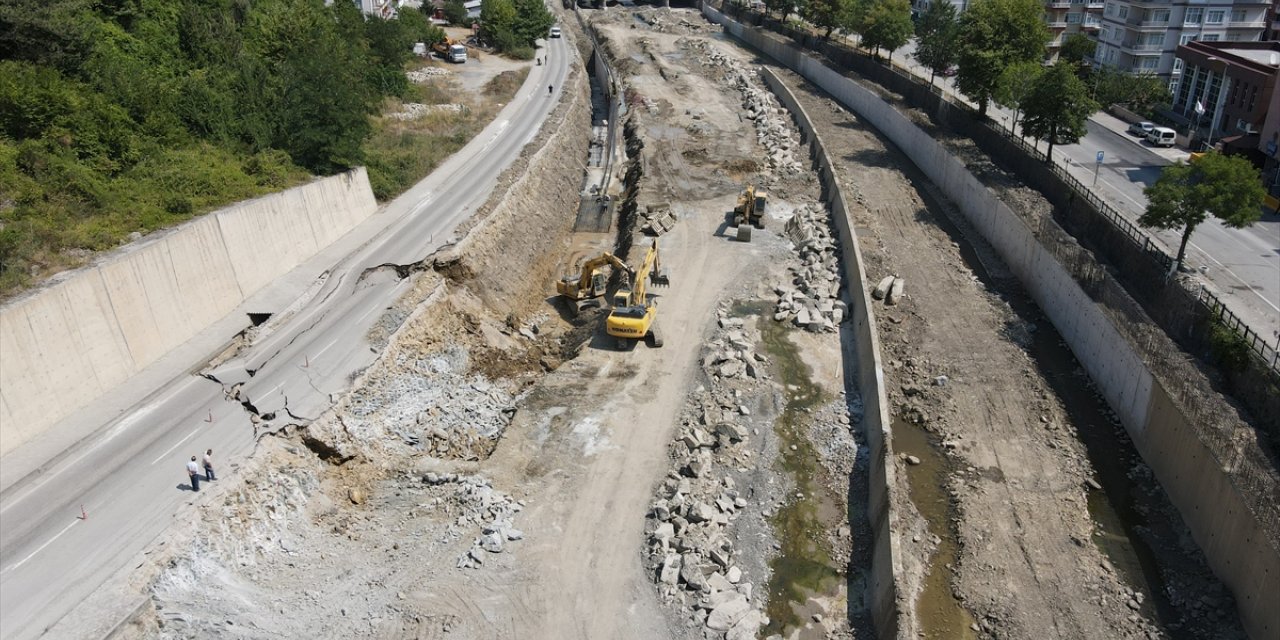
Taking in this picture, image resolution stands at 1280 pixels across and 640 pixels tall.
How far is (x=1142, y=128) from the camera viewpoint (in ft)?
200

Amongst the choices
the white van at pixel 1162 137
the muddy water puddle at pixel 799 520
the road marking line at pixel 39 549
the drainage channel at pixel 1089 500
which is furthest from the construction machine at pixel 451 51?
the road marking line at pixel 39 549

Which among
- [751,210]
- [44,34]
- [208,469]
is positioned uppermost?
[44,34]

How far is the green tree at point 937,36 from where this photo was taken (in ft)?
224

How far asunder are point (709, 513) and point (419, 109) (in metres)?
45.0

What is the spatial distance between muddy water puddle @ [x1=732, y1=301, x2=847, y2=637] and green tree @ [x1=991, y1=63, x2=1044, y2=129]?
88.0ft

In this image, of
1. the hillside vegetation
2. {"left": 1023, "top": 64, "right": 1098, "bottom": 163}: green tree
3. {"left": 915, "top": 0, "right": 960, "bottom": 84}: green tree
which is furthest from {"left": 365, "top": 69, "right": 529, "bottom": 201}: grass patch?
{"left": 915, "top": 0, "right": 960, "bottom": 84}: green tree

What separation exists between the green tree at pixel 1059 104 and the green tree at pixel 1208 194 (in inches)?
459

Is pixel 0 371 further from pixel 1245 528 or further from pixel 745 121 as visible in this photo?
pixel 745 121

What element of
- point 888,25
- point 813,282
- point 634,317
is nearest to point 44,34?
point 634,317

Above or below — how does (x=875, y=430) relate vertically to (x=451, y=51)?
below

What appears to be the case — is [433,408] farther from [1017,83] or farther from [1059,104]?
[1017,83]

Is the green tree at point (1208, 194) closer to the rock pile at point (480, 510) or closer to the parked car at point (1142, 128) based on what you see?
the parked car at point (1142, 128)

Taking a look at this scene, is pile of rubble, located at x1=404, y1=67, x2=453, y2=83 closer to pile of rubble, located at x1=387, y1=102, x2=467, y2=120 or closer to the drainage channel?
pile of rubble, located at x1=387, y1=102, x2=467, y2=120

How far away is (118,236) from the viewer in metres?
29.3
